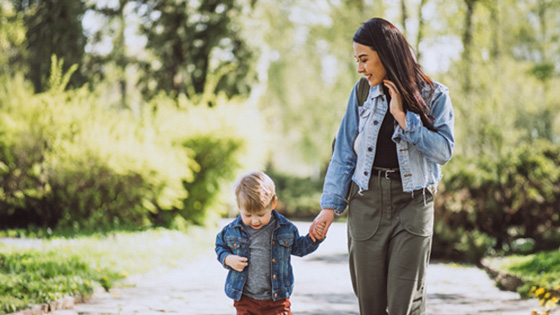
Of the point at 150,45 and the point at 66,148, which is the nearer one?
the point at 66,148

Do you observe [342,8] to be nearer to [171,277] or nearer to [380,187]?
[171,277]

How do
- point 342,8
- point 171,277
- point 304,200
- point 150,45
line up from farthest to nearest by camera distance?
point 304,200
point 342,8
point 150,45
point 171,277

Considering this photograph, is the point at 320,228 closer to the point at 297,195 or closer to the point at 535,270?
the point at 535,270

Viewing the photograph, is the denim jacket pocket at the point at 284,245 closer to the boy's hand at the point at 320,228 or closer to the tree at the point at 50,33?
the boy's hand at the point at 320,228

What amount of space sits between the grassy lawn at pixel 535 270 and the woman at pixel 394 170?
3.42m

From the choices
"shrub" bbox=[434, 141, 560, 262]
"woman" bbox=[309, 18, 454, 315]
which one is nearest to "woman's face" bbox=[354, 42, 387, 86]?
"woman" bbox=[309, 18, 454, 315]

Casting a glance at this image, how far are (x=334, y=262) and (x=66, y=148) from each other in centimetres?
447

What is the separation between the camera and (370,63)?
9.89 feet

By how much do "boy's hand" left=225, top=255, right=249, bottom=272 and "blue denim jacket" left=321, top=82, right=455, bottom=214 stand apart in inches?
20.4

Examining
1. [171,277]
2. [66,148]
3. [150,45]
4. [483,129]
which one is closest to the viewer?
[171,277]

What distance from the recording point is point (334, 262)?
979cm

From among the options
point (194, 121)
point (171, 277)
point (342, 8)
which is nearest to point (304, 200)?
point (342, 8)

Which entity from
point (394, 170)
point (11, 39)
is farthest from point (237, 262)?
point (11, 39)

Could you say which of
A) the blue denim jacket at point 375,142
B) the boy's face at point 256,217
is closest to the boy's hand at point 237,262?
the boy's face at point 256,217
